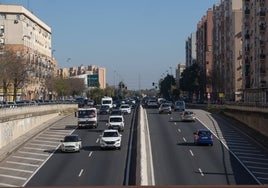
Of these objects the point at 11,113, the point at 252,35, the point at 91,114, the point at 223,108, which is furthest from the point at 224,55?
the point at 11,113

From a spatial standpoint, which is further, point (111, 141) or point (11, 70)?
point (11, 70)

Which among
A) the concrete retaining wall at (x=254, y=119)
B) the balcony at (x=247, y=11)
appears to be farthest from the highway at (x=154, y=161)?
the balcony at (x=247, y=11)

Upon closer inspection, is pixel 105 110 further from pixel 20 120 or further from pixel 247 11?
pixel 247 11

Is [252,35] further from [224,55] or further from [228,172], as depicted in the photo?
[228,172]

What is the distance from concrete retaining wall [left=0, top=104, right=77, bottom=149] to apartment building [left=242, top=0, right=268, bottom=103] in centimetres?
3242

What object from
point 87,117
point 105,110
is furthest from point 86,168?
point 105,110

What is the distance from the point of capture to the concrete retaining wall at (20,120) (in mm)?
51678

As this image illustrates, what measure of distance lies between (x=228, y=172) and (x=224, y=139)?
20.3 metres

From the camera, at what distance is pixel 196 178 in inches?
1426

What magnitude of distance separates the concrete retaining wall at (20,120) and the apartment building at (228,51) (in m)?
55.5

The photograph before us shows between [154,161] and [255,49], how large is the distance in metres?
64.4

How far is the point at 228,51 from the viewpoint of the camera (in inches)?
5581

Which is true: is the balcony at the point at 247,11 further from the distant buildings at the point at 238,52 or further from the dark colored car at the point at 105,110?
the dark colored car at the point at 105,110

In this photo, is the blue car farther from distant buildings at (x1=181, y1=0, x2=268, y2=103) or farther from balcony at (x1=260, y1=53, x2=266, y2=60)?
balcony at (x1=260, y1=53, x2=266, y2=60)
